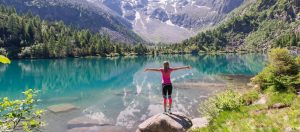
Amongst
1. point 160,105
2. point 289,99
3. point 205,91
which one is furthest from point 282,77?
point 205,91

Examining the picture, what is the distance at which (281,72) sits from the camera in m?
24.0

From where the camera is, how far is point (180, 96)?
45.1 meters

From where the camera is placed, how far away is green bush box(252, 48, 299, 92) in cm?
2109

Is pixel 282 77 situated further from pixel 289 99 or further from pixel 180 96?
pixel 180 96

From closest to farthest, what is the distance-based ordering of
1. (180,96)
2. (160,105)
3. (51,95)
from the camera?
(160,105) < (180,96) < (51,95)

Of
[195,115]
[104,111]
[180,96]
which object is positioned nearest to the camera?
[195,115]

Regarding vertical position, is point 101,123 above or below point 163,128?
below

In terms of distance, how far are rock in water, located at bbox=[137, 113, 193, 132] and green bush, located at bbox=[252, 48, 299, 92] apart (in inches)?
263

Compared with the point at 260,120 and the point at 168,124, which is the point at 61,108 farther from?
the point at 260,120

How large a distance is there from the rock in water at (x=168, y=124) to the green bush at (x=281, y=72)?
263 inches

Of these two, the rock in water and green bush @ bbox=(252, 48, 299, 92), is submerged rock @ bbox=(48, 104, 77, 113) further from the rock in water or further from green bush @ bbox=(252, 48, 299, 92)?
green bush @ bbox=(252, 48, 299, 92)

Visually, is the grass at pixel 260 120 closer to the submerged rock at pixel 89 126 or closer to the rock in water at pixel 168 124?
the rock in water at pixel 168 124

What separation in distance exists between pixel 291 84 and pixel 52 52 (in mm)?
173014

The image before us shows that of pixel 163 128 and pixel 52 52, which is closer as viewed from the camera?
pixel 163 128
